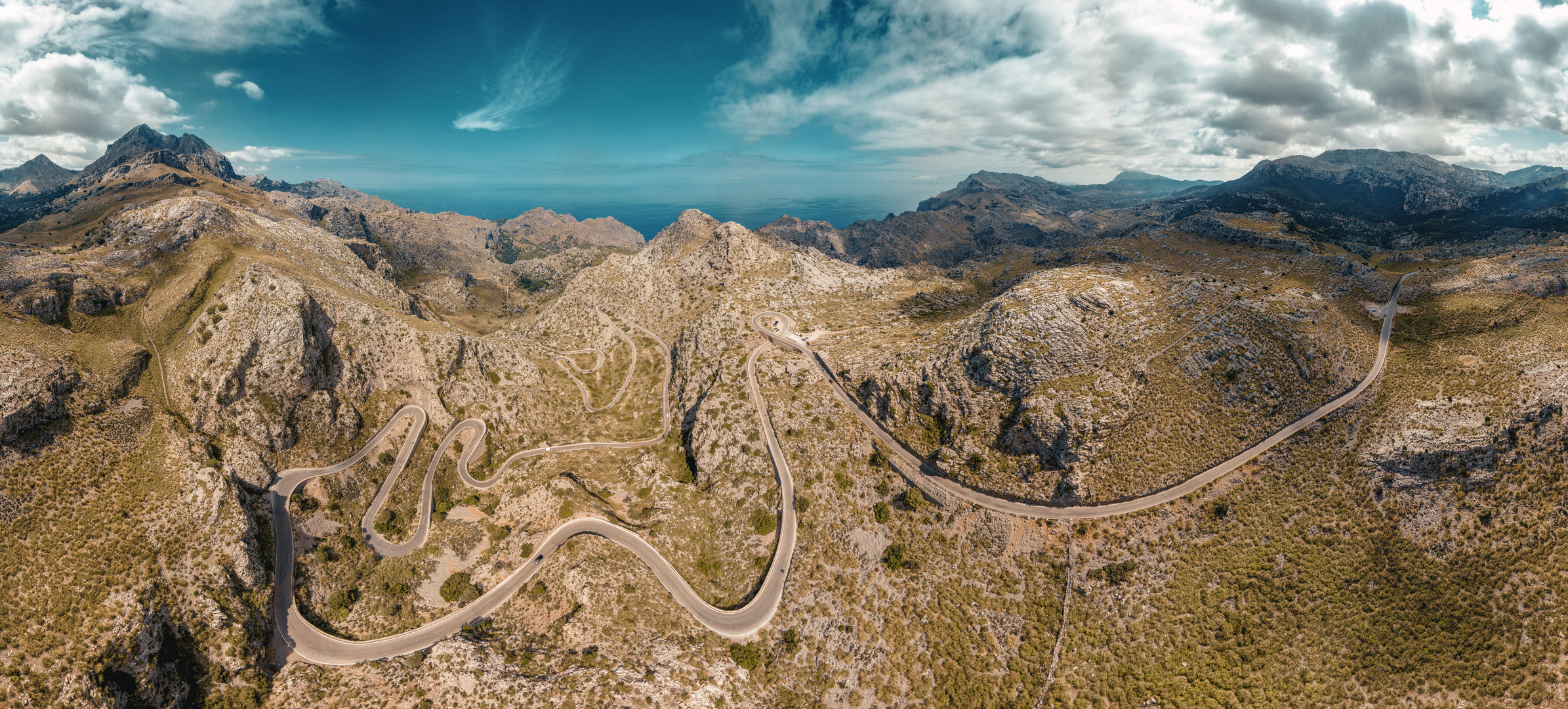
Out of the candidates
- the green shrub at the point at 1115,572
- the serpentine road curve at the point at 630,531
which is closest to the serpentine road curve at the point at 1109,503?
the serpentine road curve at the point at 630,531

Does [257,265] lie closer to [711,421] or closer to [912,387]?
[711,421]

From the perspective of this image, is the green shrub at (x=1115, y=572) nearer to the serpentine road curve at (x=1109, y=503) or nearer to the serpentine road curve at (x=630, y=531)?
the serpentine road curve at (x=1109, y=503)

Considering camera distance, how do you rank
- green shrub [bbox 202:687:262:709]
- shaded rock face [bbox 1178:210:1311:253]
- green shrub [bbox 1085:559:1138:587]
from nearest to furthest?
green shrub [bbox 202:687:262:709] < green shrub [bbox 1085:559:1138:587] < shaded rock face [bbox 1178:210:1311:253]

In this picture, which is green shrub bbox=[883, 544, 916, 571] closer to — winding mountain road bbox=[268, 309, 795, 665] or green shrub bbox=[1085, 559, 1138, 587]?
winding mountain road bbox=[268, 309, 795, 665]

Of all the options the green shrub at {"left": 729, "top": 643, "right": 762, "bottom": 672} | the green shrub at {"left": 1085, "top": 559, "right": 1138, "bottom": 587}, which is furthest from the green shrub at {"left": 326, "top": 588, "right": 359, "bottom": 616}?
the green shrub at {"left": 1085, "top": 559, "right": 1138, "bottom": 587}

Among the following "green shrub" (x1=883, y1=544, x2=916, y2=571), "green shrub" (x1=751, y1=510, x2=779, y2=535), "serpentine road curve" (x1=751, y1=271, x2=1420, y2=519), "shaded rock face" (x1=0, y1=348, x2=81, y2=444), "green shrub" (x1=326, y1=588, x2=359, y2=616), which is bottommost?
"green shrub" (x1=326, y1=588, x2=359, y2=616)

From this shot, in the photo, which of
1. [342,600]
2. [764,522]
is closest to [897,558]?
[764,522]

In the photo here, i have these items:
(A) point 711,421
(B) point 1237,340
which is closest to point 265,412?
(A) point 711,421

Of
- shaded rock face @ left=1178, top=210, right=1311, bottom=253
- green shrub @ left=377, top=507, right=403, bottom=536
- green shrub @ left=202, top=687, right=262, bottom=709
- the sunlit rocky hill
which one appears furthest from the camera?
shaded rock face @ left=1178, top=210, right=1311, bottom=253
